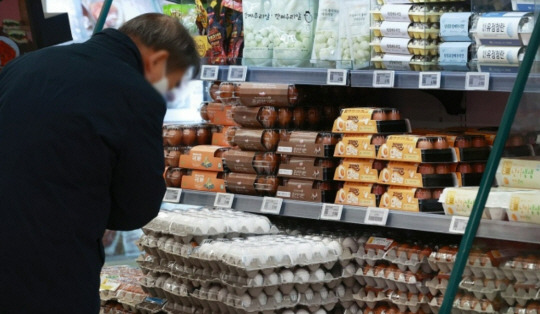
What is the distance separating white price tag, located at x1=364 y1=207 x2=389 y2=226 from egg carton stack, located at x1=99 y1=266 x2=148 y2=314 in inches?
46.1

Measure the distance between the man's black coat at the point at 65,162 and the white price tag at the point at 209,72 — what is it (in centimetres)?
154

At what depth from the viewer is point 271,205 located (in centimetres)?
386

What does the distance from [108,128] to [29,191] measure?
0.90 feet

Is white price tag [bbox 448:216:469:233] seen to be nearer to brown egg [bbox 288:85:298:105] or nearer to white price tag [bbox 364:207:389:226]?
white price tag [bbox 364:207:389:226]

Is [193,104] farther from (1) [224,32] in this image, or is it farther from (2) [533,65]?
(2) [533,65]

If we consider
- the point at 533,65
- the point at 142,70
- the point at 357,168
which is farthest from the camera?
the point at 357,168

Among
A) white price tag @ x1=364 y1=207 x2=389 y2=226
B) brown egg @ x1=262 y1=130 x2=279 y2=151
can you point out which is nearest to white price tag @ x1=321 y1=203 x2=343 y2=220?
white price tag @ x1=364 y1=207 x2=389 y2=226

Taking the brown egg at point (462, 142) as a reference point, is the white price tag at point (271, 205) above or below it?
below

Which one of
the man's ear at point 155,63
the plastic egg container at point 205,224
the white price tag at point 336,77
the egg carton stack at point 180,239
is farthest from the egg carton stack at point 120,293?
the man's ear at point 155,63

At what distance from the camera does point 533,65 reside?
2016 mm

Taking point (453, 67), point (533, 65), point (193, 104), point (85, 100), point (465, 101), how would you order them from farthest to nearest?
1. point (193, 104)
2. point (465, 101)
3. point (453, 67)
4. point (85, 100)
5. point (533, 65)

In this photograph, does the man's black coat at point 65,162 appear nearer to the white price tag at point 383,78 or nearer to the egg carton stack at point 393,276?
the white price tag at point 383,78

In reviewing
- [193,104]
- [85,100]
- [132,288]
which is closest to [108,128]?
A: [85,100]

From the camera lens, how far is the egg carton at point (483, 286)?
1934 millimetres
